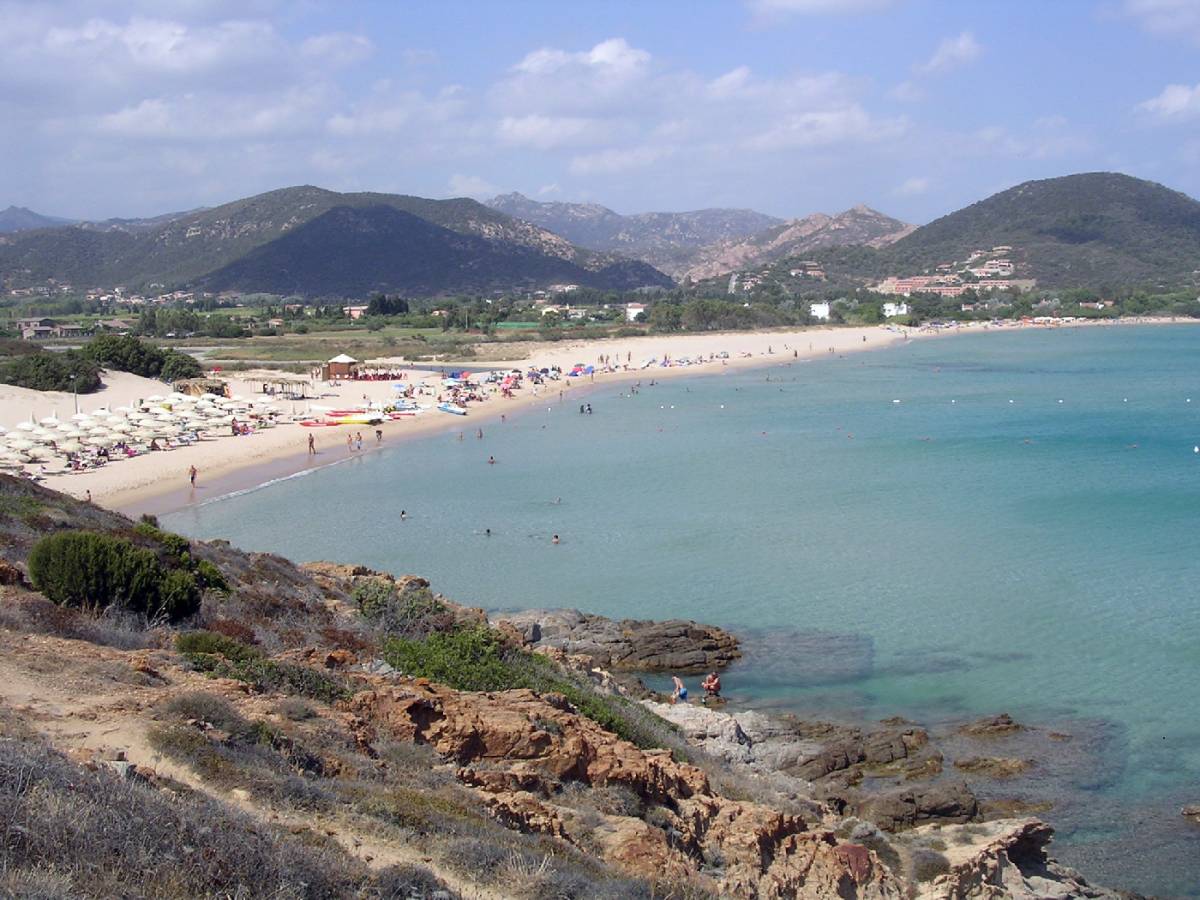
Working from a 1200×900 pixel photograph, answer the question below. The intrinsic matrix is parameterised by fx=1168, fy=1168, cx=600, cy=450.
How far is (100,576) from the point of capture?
10344 mm

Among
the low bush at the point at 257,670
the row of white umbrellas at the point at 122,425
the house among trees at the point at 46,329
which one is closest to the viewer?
the low bush at the point at 257,670

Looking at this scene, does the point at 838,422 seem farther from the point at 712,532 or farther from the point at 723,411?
the point at 712,532

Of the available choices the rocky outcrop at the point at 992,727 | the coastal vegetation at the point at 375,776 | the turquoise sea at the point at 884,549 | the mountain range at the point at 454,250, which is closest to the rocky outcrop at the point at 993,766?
the turquoise sea at the point at 884,549

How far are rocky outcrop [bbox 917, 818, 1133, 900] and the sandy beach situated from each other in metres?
21.5

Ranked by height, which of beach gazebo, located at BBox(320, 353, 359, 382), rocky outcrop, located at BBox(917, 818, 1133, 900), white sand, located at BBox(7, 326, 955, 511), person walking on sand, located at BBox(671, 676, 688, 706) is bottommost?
person walking on sand, located at BBox(671, 676, 688, 706)

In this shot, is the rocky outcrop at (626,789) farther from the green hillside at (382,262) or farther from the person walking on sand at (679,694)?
the green hillside at (382,262)

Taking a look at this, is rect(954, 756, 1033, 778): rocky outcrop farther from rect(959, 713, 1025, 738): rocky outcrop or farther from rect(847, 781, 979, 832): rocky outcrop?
rect(847, 781, 979, 832): rocky outcrop

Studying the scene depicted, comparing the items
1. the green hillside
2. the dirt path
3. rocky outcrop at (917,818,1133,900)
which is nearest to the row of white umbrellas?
the dirt path

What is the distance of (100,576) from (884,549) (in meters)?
16.7

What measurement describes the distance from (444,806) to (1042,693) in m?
11.1

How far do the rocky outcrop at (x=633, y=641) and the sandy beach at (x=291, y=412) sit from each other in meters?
13.2

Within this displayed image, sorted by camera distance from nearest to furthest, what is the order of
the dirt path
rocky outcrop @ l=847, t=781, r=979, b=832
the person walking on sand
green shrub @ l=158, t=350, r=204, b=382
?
the dirt path, rocky outcrop @ l=847, t=781, r=979, b=832, the person walking on sand, green shrub @ l=158, t=350, r=204, b=382

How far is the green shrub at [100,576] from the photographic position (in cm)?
1024

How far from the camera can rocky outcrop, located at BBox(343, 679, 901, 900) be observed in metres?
7.29
